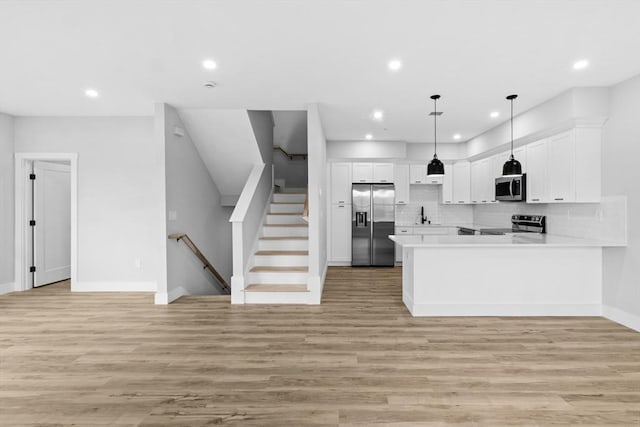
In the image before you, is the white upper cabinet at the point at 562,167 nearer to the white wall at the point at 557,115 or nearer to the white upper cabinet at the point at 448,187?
the white wall at the point at 557,115

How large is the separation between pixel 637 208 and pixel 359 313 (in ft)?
10.7

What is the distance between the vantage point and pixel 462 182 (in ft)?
24.5

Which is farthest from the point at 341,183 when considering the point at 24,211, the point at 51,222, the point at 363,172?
the point at 24,211

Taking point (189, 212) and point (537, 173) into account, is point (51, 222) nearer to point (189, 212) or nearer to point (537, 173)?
point (189, 212)

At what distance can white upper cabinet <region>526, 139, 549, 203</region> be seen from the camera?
189 inches

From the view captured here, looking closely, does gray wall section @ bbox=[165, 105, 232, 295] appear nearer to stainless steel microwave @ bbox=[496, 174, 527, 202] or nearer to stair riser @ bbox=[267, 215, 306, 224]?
stair riser @ bbox=[267, 215, 306, 224]

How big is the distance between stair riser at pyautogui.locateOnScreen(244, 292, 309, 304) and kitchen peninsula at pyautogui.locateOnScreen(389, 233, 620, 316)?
1.54 metres

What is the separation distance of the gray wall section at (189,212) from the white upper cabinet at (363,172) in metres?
2.92

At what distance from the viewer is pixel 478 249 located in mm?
4094

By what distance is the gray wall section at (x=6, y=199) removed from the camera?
211 inches

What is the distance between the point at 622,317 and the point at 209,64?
5268 millimetres

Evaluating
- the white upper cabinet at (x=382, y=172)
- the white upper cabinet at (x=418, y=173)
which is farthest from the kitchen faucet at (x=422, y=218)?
the white upper cabinet at (x=382, y=172)

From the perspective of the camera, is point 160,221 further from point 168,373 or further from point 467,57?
point 467,57

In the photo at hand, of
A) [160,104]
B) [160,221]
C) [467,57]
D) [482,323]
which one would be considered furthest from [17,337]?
[467,57]
